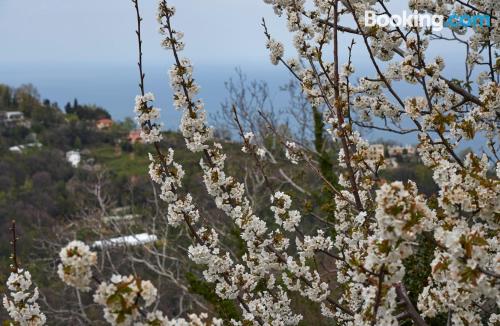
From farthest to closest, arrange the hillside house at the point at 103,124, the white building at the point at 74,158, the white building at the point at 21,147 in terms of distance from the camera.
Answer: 1. the hillside house at the point at 103,124
2. the white building at the point at 21,147
3. the white building at the point at 74,158

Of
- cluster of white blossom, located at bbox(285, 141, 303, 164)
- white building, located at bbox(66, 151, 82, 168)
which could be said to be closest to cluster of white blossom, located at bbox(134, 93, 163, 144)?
cluster of white blossom, located at bbox(285, 141, 303, 164)

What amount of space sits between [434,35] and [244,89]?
12.8 metres

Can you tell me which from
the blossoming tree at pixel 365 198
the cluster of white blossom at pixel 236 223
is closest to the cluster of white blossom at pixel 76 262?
the blossoming tree at pixel 365 198

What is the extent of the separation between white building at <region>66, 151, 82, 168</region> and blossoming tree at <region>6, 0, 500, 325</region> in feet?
145

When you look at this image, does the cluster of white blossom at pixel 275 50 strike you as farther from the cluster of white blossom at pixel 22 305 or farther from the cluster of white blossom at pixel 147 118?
the cluster of white blossom at pixel 22 305

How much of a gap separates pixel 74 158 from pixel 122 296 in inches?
1901

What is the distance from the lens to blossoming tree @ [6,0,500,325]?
1.75 m

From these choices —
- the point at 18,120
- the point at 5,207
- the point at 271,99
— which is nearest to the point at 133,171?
the point at 5,207

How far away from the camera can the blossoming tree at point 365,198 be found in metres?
1.75

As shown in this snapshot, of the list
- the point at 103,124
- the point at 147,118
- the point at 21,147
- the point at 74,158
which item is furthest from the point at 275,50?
the point at 103,124

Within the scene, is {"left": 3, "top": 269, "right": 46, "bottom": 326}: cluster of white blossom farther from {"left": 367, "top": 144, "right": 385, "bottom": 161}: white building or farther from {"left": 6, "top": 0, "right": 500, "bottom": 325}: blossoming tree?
{"left": 367, "top": 144, "right": 385, "bottom": 161}: white building

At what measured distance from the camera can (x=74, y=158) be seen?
4738 cm

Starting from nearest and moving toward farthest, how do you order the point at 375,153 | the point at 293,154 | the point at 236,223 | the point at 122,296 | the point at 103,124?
the point at 122,296 → the point at 375,153 → the point at 236,223 → the point at 293,154 → the point at 103,124

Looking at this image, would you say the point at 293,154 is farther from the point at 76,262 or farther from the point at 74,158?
the point at 74,158
